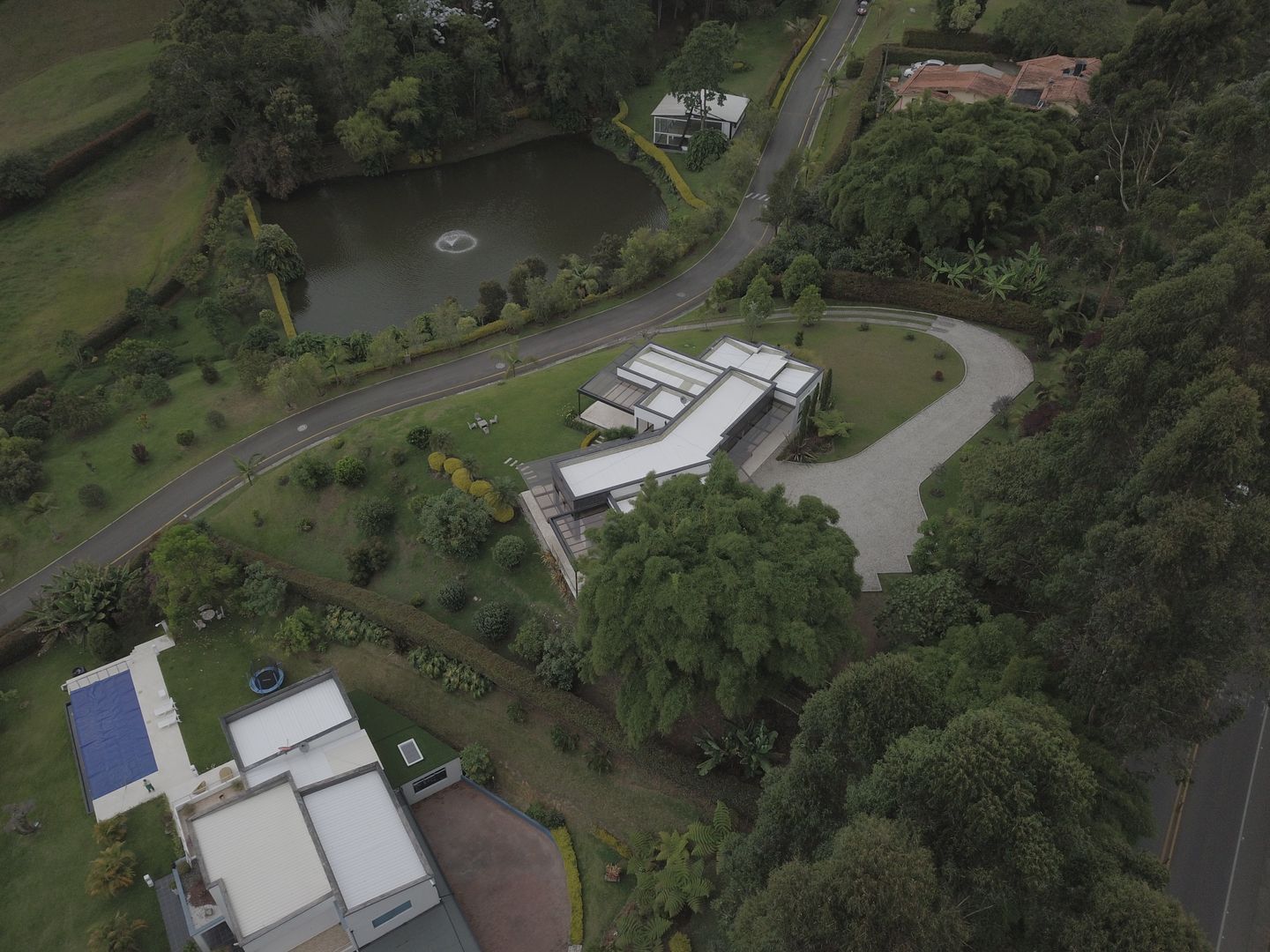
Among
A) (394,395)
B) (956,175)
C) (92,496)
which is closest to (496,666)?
(394,395)

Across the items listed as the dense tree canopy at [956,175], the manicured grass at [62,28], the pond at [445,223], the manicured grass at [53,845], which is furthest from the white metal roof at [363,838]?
the manicured grass at [62,28]

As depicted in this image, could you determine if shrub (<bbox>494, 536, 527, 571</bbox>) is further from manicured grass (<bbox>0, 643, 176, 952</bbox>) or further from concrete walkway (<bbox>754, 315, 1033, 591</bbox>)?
manicured grass (<bbox>0, 643, 176, 952</bbox>)

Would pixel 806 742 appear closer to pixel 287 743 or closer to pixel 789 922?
pixel 789 922

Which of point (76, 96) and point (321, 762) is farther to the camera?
point (76, 96)

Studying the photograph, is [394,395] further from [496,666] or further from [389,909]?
[389,909]

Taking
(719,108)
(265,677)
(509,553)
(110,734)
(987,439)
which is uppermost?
(719,108)

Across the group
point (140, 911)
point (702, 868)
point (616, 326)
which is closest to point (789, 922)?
point (702, 868)
